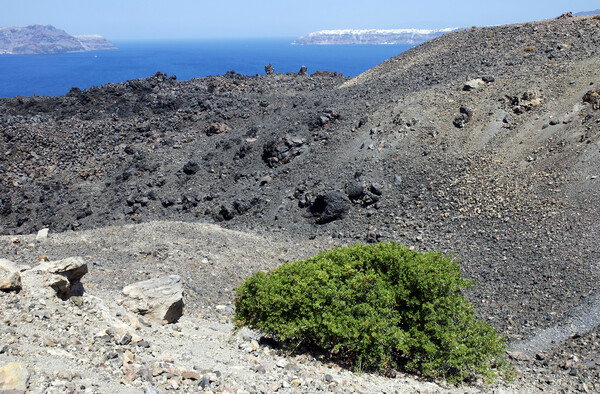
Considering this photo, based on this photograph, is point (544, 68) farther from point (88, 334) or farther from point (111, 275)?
point (88, 334)

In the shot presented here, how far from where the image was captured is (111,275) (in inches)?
432

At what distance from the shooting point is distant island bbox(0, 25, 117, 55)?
16375 centimetres

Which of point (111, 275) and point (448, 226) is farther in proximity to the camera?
point (448, 226)

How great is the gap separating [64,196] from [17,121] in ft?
30.9

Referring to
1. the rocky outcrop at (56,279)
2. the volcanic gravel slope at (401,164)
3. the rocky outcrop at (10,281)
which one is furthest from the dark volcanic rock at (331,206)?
the rocky outcrop at (10,281)

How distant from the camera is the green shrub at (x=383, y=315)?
7.90m

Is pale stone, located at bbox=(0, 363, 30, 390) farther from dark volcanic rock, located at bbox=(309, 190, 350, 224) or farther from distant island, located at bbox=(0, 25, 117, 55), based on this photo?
distant island, located at bbox=(0, 25, 117, 55)

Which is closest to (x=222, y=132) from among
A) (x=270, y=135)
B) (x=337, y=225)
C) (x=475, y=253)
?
(x=270, y=135)

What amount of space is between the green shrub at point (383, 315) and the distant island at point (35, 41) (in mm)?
185825

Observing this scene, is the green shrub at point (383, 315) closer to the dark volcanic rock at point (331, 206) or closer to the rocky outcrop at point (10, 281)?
the rocky outcrop at point (10, 281)

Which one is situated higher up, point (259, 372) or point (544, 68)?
point (544, 68)

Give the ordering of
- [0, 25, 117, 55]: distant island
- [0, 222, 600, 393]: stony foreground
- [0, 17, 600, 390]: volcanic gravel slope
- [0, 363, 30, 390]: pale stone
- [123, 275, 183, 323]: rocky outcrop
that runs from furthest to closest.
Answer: [0, 25, 117, 55]: distant island, [0, 17, 600, 390]: volcanic gravel slope, [123, 275, 183, 323]: rocky outcrop, [0, 222, 600, 393]: stony foreground, [0, 363, 30, 390]: pale stone

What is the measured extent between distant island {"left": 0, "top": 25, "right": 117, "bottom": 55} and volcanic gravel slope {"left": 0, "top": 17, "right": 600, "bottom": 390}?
163448 mm

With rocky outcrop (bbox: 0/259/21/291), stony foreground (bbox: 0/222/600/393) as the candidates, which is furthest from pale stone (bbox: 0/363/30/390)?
rocky outcrop (bbox: 0/259/21/291)
